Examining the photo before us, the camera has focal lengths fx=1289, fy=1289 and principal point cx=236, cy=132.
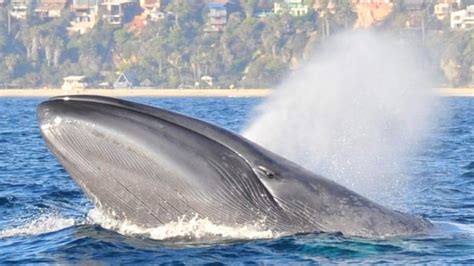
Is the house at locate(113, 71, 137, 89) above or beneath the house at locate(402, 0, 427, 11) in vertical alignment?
beneath

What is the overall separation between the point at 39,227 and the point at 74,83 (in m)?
153

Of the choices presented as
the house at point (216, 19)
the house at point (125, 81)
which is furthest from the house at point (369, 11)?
the house at point (125, 81)

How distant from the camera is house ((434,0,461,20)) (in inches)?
7451

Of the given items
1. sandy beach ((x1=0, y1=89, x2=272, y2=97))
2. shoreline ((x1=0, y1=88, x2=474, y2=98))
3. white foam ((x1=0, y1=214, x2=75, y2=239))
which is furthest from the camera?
sandy beach ((x1=0, y1=89, x2=272, y2=97))

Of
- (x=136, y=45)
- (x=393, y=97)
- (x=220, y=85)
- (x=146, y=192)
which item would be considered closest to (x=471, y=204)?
(x=146, y=192)

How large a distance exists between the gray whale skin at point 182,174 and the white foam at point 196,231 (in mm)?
59

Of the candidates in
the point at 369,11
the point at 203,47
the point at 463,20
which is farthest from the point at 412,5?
the point at 203,47

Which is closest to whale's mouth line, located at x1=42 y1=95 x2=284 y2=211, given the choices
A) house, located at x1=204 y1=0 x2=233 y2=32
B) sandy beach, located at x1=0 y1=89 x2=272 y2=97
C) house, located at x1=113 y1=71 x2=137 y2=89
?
sandy beach, located at x1=0 y1=89 x2=272 y2=97

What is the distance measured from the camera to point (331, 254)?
474 inches

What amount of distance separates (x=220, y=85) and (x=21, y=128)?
116 meters

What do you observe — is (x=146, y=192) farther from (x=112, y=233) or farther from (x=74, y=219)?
(x=74, y=219)

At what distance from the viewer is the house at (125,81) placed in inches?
6609

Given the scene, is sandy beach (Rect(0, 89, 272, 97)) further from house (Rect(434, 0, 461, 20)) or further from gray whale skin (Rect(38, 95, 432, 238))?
gray whale skin (Rect(38, 95, 432, 238))

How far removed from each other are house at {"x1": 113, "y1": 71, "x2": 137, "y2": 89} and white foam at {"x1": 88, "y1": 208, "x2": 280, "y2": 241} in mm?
155393
